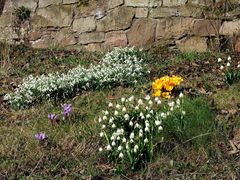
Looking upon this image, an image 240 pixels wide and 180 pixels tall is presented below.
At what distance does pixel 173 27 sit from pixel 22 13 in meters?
2.33

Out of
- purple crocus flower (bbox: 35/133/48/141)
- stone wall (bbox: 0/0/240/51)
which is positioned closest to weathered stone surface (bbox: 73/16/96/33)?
stone wall (bbox: 0/0/240/51)

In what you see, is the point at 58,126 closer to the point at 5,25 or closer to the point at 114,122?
the point at 114,122

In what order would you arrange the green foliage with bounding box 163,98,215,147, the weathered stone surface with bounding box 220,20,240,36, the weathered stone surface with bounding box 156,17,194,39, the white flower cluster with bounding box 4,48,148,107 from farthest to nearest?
the weathered stone surface with bounding box 156,17,194,39, the weathered stone surface with bounding box 220,20,240,36, the white flower cluster with bounding box 4,48,148,107, the green foliage with bounding box 163,98,215,147

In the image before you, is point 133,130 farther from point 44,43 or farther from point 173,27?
point 44,43

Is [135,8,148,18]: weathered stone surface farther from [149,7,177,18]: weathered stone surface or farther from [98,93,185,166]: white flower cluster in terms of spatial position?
[98,93,185,166]: white flower cluster

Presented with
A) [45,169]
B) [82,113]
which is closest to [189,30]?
[82,113]

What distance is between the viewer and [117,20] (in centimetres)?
807

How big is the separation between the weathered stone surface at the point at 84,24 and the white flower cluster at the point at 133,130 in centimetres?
356

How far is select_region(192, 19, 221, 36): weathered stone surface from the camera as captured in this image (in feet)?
24.8

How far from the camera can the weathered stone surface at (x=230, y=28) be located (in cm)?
746

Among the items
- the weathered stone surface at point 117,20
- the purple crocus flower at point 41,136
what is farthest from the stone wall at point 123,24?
the purple crocus flower at point 41,136

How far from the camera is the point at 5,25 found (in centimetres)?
873

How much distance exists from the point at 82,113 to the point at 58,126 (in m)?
0.42

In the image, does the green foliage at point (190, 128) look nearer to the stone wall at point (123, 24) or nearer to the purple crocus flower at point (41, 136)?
the purple crocus flower at point (41, 136)
